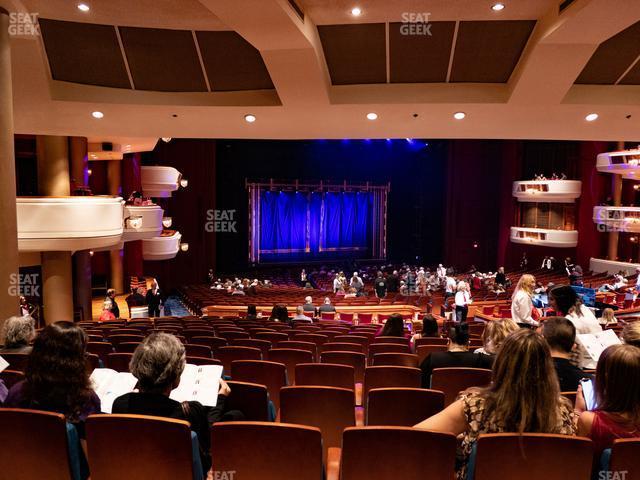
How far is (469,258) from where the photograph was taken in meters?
24.4

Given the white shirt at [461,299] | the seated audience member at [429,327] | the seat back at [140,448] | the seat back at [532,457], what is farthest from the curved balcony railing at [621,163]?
the seat back at [140,448]

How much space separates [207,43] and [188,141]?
13.4 meters

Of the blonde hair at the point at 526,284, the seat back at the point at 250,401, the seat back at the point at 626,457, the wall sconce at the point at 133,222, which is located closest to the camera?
the seat back at the point at 626,457

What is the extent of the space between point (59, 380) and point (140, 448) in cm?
56

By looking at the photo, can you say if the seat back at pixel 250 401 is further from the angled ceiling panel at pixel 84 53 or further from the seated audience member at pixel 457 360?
the angled ceiling panel at pixel 84 53

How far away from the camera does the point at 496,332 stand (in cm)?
358

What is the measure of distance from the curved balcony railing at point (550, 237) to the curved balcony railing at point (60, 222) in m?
18.0

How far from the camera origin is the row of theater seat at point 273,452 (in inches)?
74.9

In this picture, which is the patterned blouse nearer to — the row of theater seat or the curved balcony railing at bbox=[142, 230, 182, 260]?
the row of theater seat

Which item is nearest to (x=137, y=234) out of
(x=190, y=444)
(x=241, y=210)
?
(x=241, y=210)

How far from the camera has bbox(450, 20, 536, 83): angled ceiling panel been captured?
6.78 m

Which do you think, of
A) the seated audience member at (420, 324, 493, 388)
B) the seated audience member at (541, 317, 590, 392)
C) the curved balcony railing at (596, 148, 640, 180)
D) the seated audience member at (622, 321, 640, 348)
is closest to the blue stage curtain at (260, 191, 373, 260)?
the curved balcony railing at (596, 148, 640, 180)

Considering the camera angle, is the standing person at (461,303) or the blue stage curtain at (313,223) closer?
the standing person at (461,303)

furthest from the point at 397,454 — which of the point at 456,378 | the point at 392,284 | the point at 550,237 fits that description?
the point at 550,237
